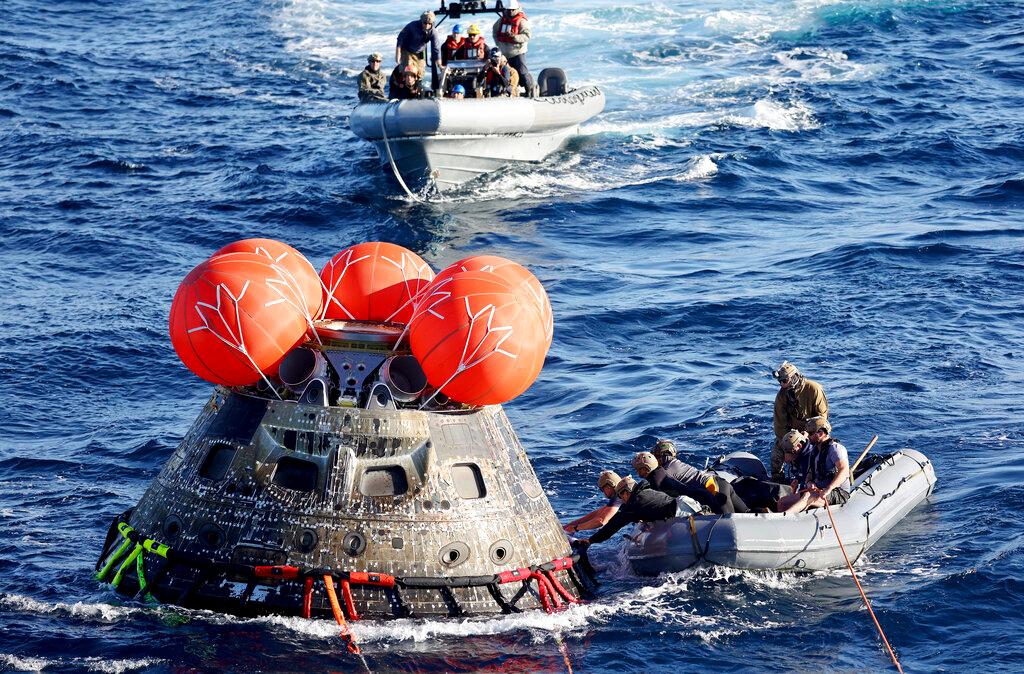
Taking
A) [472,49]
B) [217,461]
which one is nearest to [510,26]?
[472,49]

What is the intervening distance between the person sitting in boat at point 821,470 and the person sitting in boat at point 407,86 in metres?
13.8

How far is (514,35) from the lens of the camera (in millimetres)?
26125

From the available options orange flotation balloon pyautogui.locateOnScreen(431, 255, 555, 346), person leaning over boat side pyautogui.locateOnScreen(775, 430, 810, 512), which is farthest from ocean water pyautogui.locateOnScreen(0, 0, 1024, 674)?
orange flotation balloon pyautogui.locateOnScreen(431, 255, 555, 346)

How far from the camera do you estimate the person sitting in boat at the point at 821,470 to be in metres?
13.2

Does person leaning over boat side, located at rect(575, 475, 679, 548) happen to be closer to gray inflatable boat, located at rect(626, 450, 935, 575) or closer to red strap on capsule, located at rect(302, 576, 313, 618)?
gray inflatable boat, located at rect(626, 450, 935, 575)

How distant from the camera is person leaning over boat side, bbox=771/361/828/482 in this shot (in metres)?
13.9

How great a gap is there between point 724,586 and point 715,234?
12383 millimetres

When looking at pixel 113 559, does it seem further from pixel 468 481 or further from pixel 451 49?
pixel 451 49

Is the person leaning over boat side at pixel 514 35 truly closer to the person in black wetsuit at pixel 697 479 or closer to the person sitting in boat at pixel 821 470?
the person sitting in boat at pixel 821 470

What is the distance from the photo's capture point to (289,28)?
40094mm

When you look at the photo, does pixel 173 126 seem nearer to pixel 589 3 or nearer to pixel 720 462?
pixel 589 3

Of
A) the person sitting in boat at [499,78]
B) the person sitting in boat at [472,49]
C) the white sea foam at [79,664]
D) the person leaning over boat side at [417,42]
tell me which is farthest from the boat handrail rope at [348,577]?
the person sitting in boat at [472,49]

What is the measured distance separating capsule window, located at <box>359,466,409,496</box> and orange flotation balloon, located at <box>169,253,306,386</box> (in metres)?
1.20

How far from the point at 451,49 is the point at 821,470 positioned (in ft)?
49.7
